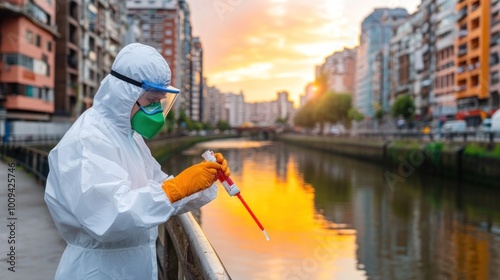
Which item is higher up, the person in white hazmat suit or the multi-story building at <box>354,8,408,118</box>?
the multi-story building at <box>354,8,408,118</box>

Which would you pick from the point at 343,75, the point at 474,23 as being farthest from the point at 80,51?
the point at 343,75

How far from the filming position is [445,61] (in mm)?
67750

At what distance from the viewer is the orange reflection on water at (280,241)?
11469mm

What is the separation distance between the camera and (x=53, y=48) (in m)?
46.2

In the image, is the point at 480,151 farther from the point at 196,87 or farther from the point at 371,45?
the point at 196,87

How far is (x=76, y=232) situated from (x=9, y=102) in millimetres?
39491

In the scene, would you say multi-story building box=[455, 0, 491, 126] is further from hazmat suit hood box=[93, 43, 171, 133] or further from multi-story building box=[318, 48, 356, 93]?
multi-story building box=[318, 48, 356, 93]

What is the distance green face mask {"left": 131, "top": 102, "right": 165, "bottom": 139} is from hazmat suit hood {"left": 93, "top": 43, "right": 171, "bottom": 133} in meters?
0.05

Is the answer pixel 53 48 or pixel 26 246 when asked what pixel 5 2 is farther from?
pixel 26 246

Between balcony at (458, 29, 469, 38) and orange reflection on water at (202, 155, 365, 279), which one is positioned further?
balcony at (458, 29, 469, 38)

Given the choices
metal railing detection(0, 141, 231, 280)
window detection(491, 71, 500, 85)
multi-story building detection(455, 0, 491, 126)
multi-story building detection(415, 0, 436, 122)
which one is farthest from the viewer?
multi-story building detection(415, 0, 436, 122)

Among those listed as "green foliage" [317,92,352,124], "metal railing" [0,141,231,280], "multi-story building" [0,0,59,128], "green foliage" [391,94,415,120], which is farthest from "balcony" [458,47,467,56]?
"metal railing" [0,141,231,280]

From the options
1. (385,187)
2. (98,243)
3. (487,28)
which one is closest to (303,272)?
(98,243)

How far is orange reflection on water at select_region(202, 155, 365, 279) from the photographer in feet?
37.6
